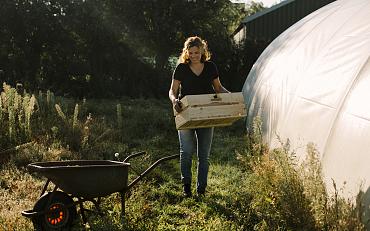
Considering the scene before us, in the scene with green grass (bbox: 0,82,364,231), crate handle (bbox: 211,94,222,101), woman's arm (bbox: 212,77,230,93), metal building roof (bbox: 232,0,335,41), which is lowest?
green grass (bbox: 0,82,364,231)

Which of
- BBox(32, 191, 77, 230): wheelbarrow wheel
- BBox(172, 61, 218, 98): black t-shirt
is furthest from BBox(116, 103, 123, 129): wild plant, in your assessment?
BBox(32, 191, 77, 230): wheelbarrow wheel

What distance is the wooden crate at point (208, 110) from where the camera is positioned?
4516 millimetres

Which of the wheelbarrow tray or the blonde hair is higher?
the blonde hair

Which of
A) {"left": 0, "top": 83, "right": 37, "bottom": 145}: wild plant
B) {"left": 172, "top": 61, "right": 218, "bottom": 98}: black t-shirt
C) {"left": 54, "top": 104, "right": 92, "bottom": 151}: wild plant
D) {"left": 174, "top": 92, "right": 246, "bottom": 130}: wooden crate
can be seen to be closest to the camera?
{"left": 174, "top": 92, "right": 246, "bottom": 130}: wooden crate

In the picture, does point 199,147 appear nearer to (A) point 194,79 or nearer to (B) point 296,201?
(A) point 194,79

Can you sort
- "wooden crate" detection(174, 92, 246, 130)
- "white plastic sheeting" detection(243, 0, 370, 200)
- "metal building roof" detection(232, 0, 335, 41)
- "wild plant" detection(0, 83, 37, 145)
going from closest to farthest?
"white plastic sheeting" detection(243, 0, 370, 200), "wooden crate" detection(174, 92, 246, 130), "wild plant" detection(0, 83, 37, 145), "metal building roof" detection(232, 0, 335, 41)

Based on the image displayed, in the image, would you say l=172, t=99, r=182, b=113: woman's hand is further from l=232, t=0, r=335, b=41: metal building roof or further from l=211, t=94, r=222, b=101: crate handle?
l=232, t=0, r=335, b=41: metal building roof

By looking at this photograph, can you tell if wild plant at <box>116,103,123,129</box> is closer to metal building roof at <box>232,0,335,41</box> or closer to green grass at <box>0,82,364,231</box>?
green grass at <box>0,82,364,231</box>

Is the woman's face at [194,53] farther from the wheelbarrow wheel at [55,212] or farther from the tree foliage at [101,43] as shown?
the tree foliage at [101,43]

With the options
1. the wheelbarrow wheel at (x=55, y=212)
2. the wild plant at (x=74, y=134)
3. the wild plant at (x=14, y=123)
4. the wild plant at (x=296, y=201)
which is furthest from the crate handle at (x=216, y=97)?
the wild plant at (x=14, y=123)

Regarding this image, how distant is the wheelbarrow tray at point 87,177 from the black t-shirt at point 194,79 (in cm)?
120

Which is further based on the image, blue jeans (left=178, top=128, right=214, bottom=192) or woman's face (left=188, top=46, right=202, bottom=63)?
blue jeans (left=178, top=128, right=214, bottom=192)

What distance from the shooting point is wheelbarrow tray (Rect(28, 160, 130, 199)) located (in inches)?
152

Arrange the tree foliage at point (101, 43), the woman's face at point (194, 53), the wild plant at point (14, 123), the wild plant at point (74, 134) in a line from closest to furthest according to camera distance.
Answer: the woman's face at point (194, 53) → the wild plant at point (14, 123) → the wild plant at point (74, 134) → the tree foliage at point (101, 43)
